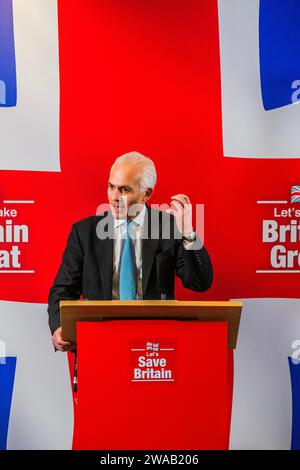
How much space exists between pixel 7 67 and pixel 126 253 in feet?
3.70

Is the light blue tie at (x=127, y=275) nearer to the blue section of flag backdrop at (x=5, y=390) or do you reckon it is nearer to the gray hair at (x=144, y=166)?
the gray hair at (x=144, y=166)

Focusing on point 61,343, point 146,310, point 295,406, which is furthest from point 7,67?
point 295,406

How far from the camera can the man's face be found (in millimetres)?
3410

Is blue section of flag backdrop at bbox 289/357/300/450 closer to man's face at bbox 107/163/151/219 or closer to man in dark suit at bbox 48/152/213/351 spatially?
man in dark suit at bbox 48/152/213/351

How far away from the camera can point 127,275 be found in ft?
11.0

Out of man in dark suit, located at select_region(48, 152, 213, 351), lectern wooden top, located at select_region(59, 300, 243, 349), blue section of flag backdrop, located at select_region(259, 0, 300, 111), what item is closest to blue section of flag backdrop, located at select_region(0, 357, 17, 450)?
man in dark suit, located at select_region(48, 152, 213, 351)

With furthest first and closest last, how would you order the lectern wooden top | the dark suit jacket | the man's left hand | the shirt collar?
the shirt collar
the dark suit jacket
the man's left hand
the lectern wooden top

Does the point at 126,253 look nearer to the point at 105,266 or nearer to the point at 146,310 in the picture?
the point at 105,266

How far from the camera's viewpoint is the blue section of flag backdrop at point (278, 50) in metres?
3.78

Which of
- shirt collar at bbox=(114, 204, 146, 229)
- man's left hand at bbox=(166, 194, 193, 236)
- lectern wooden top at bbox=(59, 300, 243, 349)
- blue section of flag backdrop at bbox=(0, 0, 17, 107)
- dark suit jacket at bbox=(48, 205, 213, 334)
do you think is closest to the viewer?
lectern wooden top at bbox=(59, 300, 243, 349)

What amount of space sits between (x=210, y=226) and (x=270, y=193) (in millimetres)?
343

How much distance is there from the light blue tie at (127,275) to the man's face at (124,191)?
6.7 inches

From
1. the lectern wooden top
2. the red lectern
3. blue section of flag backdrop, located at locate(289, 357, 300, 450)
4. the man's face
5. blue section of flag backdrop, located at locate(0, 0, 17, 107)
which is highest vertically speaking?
blue section of flag backdrop, located at locate(0, 0, 17, 107)

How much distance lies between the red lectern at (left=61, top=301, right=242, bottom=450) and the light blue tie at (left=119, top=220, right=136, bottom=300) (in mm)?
758
